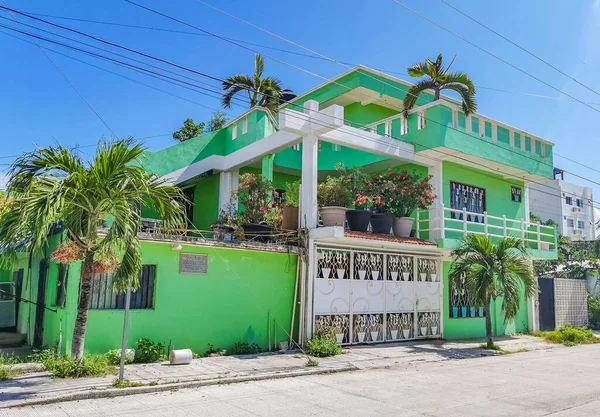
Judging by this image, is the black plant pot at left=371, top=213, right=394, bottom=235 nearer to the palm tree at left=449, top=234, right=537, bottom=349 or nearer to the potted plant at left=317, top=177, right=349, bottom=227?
the potted plant at left=317, top=177, right=349, bottom=227

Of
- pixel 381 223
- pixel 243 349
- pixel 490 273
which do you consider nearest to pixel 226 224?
pixel 243 349

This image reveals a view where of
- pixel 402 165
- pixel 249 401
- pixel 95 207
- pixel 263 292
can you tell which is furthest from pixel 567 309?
pixel 95 207

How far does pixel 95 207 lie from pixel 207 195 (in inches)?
401

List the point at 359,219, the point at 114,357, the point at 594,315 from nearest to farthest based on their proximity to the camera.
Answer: the point at 114,357
the point at 359,219
the point at 594,315

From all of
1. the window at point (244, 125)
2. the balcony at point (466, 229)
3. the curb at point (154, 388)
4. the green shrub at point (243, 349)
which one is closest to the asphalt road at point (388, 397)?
the curb at point (154, 388)

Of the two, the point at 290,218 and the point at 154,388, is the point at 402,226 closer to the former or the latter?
the point at 290,218

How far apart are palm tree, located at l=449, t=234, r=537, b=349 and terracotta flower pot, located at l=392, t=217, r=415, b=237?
1.56 m

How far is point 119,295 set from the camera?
1027cm

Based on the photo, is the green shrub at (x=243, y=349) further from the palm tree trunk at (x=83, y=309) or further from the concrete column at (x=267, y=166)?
the concrete column at (x=267, y=166)

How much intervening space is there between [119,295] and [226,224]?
491cm

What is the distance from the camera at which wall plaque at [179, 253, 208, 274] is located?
10.9m

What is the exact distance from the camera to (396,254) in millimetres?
14547

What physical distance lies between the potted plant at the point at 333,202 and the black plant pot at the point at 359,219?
0.32 m

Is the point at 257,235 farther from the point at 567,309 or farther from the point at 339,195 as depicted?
the point at 567,309
